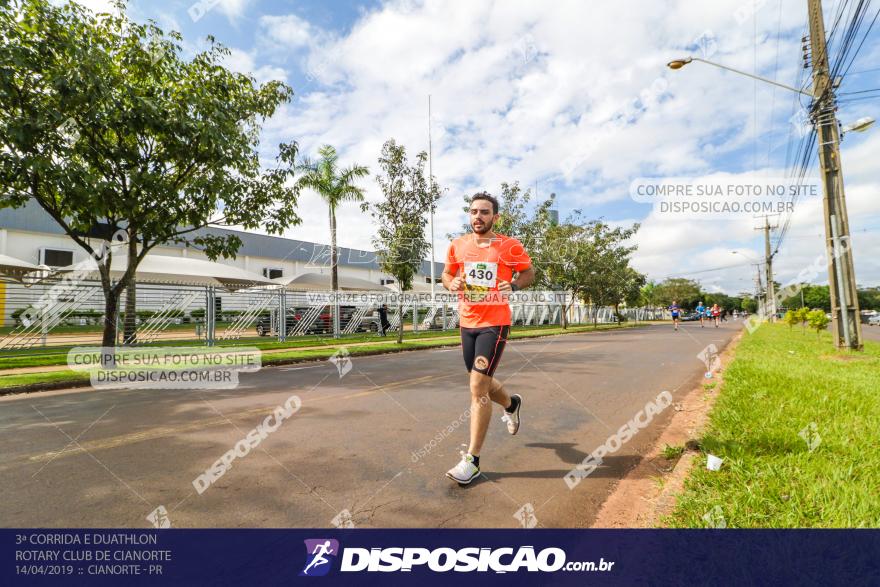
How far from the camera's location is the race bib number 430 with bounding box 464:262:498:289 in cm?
356

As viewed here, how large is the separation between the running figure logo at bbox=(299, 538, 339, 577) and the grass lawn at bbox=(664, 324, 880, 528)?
5.91ft

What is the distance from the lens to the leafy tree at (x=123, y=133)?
7.51m

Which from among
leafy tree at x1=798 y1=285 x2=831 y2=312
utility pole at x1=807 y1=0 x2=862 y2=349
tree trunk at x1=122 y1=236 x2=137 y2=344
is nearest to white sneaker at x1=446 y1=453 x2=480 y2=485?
tree trunk at x1=122 y1=236 x2=137 y2=344

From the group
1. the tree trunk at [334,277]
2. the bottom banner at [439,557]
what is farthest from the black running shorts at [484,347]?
the tree trunk at [334,277]

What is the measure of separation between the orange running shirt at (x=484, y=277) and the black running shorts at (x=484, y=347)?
5 centimetres

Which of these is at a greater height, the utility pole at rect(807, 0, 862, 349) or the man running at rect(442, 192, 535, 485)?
the utility pole at rect(807, 0, 862, 349)

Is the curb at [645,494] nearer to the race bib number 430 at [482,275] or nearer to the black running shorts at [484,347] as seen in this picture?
the black running shorts at [484,347]

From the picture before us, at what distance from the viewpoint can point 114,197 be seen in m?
8.62

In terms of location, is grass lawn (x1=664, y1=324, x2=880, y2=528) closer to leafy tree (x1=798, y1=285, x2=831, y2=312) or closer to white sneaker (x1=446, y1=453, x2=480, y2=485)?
white sneaker (x1=446, y1=453, x2=480, y2=485)

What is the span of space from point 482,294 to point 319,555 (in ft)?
6.59

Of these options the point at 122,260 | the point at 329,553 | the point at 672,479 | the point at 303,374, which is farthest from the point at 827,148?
the point at 122,260

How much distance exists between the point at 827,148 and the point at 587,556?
14.3 m

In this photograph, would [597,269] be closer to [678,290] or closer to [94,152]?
[94,152]

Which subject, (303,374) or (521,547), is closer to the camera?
(521,547)
